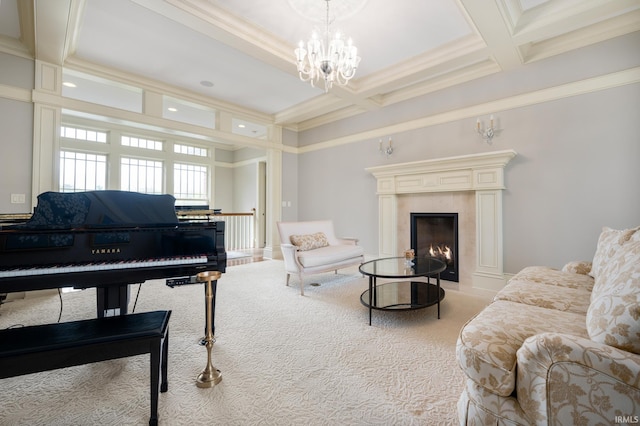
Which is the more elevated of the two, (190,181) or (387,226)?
(190,181)

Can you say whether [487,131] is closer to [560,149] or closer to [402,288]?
[560,149]

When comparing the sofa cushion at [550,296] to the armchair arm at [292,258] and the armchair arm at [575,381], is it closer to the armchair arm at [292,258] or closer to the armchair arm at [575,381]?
the armchair arm at [575,381]

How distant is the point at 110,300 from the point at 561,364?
8.91 feet

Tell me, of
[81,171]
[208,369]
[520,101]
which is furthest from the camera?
[81,171]

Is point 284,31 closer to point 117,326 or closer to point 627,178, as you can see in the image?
point 117,326

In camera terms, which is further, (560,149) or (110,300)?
(560,149)

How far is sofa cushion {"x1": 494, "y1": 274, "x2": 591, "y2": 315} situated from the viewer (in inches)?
64.1

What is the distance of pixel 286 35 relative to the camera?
3152 millimetres

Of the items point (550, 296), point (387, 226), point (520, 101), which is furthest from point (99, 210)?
point (520, 101)

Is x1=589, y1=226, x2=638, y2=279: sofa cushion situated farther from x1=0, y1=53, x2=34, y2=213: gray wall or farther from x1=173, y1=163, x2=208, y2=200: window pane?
x1=173, y1=163, x2=208, y2=200: window pane

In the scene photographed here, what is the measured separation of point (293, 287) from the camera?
3.68 metres

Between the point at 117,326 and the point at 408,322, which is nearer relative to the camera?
the point at 117,326

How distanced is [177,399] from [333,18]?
11.5 ft

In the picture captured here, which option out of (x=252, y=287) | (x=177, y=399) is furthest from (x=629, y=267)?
(x=252, y=287)
